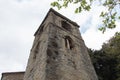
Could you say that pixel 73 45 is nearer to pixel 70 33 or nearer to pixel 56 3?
pixel 70 33

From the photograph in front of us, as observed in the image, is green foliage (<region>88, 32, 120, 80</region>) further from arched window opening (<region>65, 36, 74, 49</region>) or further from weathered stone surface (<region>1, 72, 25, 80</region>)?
weathered stone surface (<region>1, 72, 25, 80</region>)

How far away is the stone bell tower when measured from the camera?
8.02 metres

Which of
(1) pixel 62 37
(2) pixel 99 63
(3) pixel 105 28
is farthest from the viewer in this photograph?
(2) pixel 99 63

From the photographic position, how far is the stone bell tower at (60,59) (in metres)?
8.02

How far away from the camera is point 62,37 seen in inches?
427

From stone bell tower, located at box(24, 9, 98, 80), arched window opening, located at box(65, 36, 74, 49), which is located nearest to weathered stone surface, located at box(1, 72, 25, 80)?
stone bell tower, located at box(24, 9, 98, 80)

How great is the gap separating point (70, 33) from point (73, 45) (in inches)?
55.5

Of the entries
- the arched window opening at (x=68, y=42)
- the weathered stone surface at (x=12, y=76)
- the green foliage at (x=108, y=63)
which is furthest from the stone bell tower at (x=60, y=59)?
the weathered stone surface at (x=12, y=76)

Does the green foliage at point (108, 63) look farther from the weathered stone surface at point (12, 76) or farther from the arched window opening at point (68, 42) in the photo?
the weathered stone surface at point (12, 76)

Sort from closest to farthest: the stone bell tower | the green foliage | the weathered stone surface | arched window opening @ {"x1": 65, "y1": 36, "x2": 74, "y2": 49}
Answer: the stone bell tower
arched window opening @ {"x1": 65, "y1": 36, "x2": 74, "y2": 49}
the green foliage
the weathered stone surface

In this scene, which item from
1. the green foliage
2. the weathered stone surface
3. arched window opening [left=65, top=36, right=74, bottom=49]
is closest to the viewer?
arched window opening [left=65, top=36, right=74, bottom=49]

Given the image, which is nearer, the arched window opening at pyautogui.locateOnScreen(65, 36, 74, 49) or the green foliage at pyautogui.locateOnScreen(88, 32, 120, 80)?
the arched window opening at pyautogui.locateOnScreen(65, 36, 74, 49)

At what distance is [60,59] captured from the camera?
28.8 feet

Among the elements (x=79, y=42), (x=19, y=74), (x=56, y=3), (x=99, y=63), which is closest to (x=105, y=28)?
(x=56, y=3)
